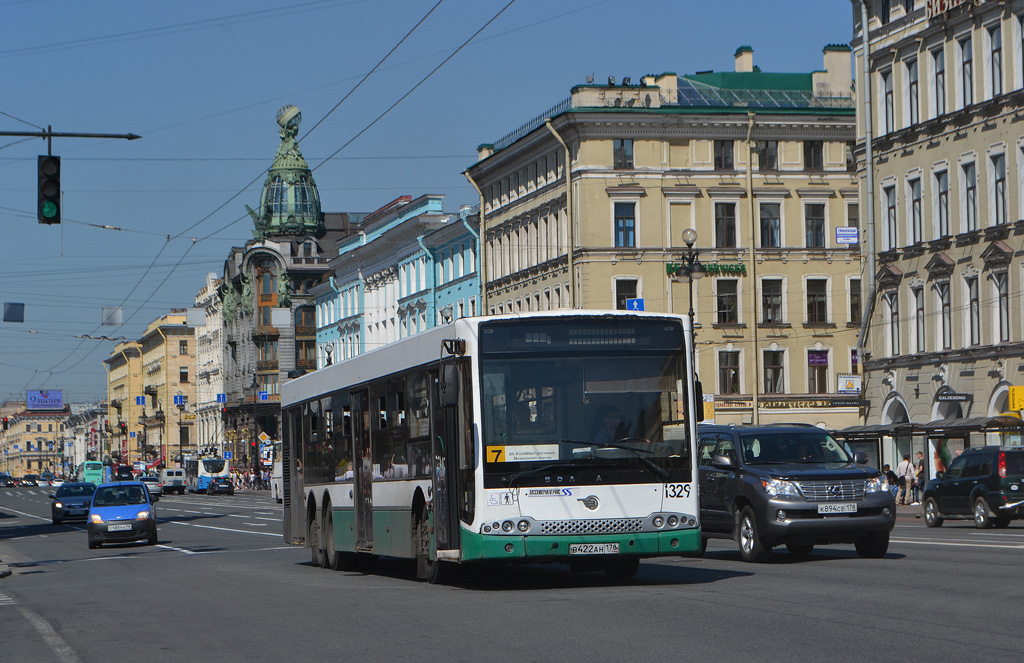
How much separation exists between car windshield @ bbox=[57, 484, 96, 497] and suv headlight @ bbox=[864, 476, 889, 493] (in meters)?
40.9

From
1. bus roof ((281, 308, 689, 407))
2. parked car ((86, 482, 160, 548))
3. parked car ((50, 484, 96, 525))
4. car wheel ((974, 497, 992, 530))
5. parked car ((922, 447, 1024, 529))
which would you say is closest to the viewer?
bus roof ((281, 308, 689, 407))

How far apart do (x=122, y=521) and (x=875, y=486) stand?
20.9 meters

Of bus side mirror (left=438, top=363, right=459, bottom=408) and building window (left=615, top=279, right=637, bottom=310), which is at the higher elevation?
building window (left=615, top=279, right=637, bottom=310)

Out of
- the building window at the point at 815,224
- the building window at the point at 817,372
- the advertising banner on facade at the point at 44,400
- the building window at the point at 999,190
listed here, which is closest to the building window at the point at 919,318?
the building window at the point at 999,190

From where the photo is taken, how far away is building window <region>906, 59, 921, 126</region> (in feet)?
167

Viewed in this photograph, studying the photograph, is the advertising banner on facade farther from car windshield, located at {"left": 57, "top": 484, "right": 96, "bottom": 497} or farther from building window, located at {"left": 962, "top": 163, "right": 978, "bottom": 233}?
building window, located at {"left": 962, "top": 163, "right": 978, "bottom": 233}

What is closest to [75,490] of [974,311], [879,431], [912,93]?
[879,431]

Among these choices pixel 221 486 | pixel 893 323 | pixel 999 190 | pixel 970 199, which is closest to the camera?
pixel 999 190

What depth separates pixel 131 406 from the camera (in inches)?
7549

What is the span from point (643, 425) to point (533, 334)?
57.2 inches

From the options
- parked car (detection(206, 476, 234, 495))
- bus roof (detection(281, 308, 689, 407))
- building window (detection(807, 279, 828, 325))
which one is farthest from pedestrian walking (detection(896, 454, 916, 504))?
parked car (detection(206, 476, 234, 495))

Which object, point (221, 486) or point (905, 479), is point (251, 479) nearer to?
point (221, 486)

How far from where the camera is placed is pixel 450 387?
1588 centimetres

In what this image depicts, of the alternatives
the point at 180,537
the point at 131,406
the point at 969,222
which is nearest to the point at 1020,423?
the point at 969,222
